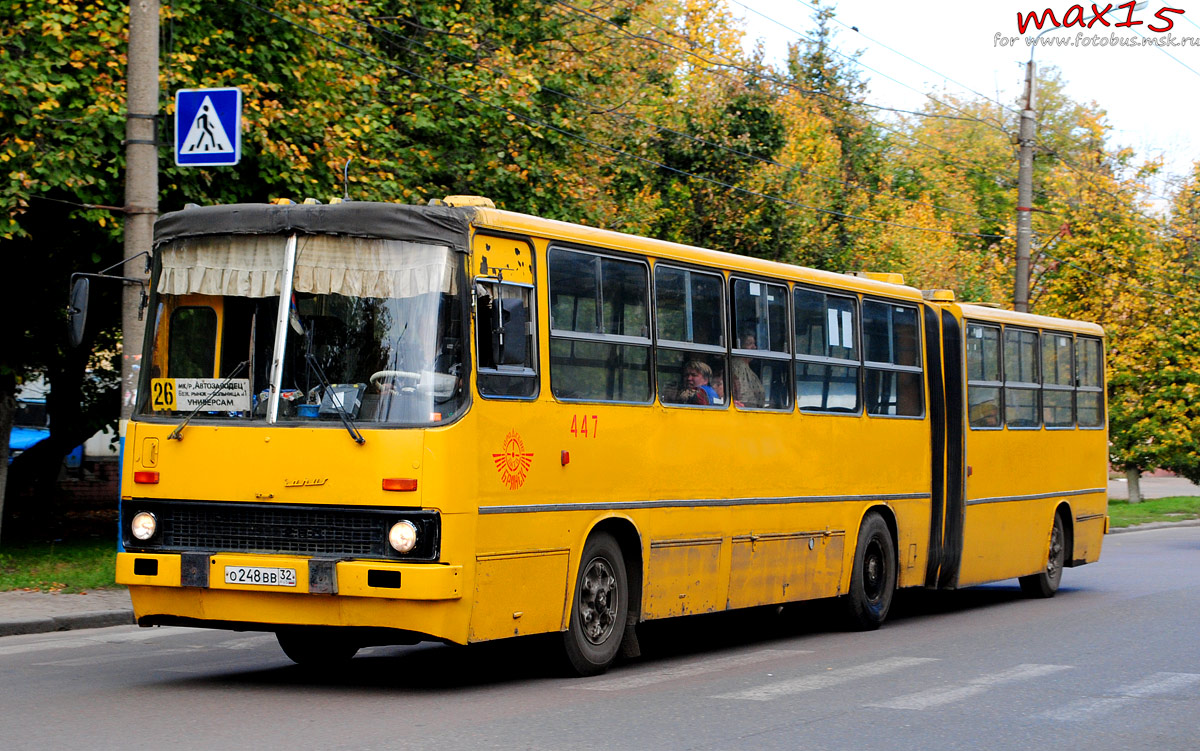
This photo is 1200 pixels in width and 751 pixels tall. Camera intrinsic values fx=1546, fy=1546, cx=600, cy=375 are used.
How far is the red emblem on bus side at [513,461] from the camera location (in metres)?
9.29

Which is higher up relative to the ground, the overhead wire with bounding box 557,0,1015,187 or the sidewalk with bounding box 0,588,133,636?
the overhead wire with bounding box 557,0,1015,187

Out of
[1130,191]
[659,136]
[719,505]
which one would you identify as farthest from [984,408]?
[1130,191]

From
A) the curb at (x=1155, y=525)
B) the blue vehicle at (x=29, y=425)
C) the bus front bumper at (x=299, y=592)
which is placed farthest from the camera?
the blue vehicle at (x=29, y=425)

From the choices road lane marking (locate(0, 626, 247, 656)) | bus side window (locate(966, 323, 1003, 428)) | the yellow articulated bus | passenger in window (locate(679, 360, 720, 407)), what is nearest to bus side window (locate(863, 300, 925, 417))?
bus side window (locate(966, 323, 1003, 428))

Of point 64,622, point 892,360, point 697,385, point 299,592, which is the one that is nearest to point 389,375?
point 299,592

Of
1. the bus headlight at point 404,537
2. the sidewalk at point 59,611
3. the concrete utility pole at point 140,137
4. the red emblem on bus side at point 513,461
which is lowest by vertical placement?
the sidewalk at point 59,611

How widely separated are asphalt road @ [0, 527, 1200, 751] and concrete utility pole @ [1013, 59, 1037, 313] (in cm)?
1427

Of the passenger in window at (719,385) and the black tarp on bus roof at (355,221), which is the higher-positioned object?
the black tarp on bus roof at (355,221)

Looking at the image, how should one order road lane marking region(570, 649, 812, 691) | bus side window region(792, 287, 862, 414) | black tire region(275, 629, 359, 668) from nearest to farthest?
1. road lane marking region(570, 649, 812, 691)
2. black tire region(275, 629, 359, 668)
3. bus side window region(792, 287, 862, 414)

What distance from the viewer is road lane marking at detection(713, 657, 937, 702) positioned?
951 centimetres

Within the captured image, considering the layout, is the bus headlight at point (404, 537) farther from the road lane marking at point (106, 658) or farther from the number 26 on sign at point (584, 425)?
the road lane marking at point (106, 658)

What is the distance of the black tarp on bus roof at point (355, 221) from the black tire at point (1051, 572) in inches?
411

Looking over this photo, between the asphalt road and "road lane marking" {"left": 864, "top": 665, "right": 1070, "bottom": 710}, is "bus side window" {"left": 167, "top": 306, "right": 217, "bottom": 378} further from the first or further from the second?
"road lane marking" {"left": 864, "top": 665, "right": 1070, "bottom": 710}

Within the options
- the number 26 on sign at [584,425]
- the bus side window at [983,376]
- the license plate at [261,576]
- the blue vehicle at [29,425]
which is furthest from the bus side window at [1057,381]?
the blue vehicle at [29,425]
